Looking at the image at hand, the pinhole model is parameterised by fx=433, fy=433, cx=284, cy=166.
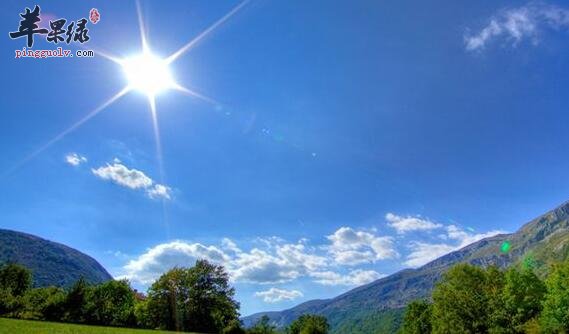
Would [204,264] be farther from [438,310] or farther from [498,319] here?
[498,319]

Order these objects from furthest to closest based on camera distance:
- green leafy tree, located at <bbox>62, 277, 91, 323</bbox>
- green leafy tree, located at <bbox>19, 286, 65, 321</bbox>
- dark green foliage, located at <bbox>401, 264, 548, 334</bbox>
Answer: dark green foliage, located at <bbox>401, 264, 548, 334</bbox> → green leafy tree, located at <bbox>62, 277, 91, 323</bbox> → green leafy tree, located at <bbox>19, 286, 65, 321</bbox>

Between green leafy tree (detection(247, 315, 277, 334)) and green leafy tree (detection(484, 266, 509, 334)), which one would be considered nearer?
green leafy tree (detection(484, 266, 509, 334))

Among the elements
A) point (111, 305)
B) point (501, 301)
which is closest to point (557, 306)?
point (501, 301)

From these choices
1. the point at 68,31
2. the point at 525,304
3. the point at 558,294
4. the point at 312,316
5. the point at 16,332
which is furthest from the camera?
the point at 312,316

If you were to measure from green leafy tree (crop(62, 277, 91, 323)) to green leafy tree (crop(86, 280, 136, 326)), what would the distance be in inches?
39.5

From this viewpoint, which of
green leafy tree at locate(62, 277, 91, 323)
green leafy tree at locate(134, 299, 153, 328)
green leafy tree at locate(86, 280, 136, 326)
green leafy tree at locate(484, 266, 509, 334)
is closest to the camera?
green leafy tree at locate(62, 277, 91, 323)

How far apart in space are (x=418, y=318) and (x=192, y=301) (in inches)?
2718

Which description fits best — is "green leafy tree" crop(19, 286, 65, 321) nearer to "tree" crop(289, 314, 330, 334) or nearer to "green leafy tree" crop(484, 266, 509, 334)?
"tree" crop(289, 314, 330, 334)

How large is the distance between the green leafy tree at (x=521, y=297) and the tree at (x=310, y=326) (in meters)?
72.1

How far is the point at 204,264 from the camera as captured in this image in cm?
10538

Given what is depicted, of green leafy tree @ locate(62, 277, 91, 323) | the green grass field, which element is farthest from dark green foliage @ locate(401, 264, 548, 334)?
green leafy tree @ locate(62, 277, 91, 323)

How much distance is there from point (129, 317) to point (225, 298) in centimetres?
2181

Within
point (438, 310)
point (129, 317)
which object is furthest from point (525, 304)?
point (129, 317)

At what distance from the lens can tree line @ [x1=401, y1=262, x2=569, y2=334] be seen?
→ 241 ft
